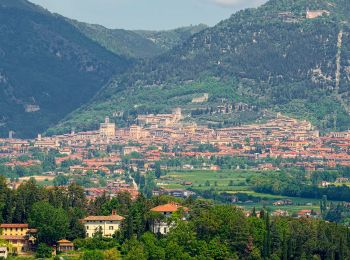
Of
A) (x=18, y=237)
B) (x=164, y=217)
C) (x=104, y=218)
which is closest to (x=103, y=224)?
(x=104, y=218)

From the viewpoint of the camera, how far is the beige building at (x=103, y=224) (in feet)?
413

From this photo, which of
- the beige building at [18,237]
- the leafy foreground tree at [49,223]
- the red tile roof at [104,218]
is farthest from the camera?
the red tile roof at [104,218]

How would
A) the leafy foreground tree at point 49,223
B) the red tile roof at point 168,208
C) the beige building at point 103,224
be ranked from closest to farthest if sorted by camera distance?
the leafy foreground tree at point 49,223, the beige building at point 103,224, the red tile roof at point 168,208

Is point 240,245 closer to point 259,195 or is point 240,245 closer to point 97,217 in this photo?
point 97,217

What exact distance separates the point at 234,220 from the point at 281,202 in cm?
5863

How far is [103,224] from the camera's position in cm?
12612

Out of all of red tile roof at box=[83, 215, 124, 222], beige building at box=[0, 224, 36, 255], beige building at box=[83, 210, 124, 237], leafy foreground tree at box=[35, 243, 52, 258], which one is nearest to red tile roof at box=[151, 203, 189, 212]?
red tile roof at box=[83, 215, 124, 222]

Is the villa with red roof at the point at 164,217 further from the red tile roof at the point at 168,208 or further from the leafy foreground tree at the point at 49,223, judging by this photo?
the leafy foreground tree at the point at 49,223

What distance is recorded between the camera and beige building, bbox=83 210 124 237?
126 metres

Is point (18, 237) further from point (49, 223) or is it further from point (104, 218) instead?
point (104, 218)

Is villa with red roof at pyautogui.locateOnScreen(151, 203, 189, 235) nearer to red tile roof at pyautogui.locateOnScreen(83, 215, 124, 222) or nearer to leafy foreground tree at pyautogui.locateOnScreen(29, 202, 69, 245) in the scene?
red tile roof at pyautogui.locateOnScreen(83, 215, 124, 222)

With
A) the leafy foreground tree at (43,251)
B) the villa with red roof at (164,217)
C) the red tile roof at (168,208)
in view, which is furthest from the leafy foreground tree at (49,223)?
the red tile roof at (168,208)

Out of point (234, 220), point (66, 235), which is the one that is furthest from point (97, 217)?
point (234, 220)

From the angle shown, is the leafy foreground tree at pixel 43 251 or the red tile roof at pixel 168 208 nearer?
the leafy foreground tree at pixel 43 251
